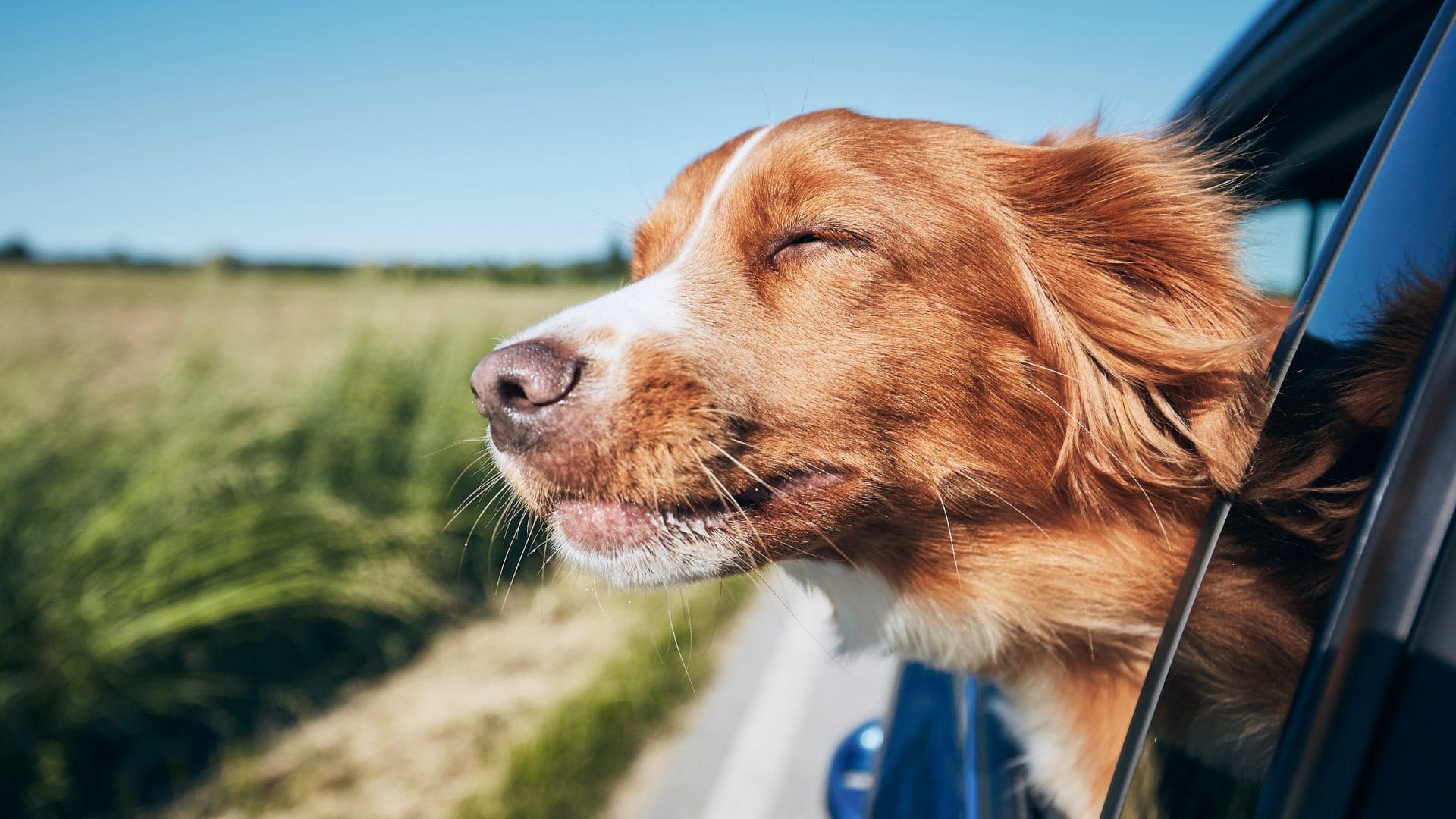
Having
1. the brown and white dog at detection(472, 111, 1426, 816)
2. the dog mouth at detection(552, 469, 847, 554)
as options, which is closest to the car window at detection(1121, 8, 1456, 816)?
the brown and white dog at detection(472, 111, 1426, 816)

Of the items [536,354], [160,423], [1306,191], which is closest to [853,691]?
[1306,191]

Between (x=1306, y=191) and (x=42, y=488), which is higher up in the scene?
(x=1306, y=191)

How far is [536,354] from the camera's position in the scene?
5.23ft

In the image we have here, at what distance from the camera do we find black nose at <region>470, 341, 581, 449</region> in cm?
158

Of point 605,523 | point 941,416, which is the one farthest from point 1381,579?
point 605,523

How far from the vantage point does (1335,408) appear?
865 millimetres

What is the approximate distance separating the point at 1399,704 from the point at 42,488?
5.23 metres

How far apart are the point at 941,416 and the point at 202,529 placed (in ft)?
15.0

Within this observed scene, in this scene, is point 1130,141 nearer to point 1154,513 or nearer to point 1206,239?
point 1206,239

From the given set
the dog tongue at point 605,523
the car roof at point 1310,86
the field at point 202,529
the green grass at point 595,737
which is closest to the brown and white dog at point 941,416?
the dog tongue at point 605,523

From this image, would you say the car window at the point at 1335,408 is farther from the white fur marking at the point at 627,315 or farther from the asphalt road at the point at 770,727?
the asphalt road at the point at 770,727

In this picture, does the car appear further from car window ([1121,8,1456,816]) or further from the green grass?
the green grass

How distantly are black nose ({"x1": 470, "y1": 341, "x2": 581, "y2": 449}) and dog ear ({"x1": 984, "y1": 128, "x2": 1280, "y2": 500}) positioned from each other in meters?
0.94

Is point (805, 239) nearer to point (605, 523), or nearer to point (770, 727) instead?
point (605, 523)
